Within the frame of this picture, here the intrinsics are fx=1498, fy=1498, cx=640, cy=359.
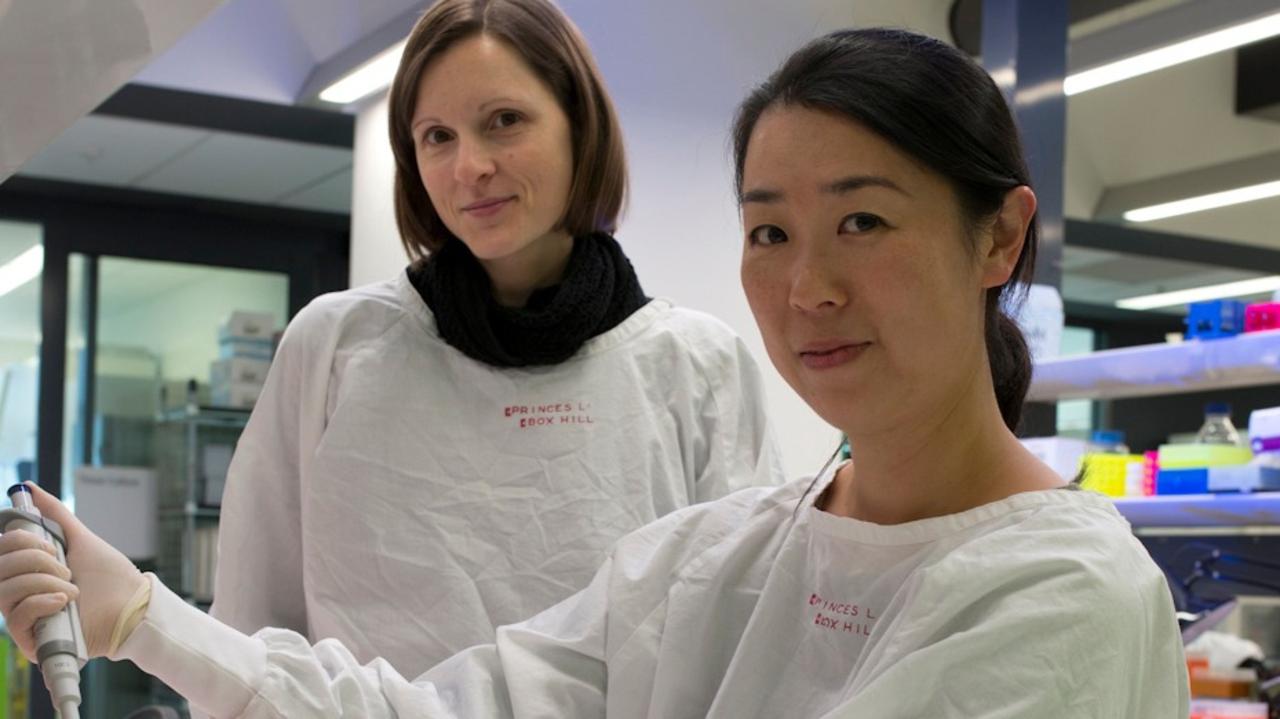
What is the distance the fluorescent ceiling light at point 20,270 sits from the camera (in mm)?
7074

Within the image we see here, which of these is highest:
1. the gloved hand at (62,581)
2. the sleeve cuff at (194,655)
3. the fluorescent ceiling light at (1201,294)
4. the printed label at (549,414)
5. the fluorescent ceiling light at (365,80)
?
the fluorescent ceiling light at (365,80)

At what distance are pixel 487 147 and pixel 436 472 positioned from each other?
1.24 feet

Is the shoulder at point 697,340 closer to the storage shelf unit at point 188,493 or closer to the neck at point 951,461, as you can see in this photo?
the neck at point 951,461

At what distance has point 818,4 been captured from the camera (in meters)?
5.29

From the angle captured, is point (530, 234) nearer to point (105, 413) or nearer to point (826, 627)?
point (826, 627)

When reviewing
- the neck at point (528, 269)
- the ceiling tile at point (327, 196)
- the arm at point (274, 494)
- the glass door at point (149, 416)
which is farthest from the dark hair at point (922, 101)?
the glass door at point (149, 416)

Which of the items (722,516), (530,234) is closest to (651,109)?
(530,234)

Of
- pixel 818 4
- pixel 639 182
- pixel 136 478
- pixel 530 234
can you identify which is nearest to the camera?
pixel 530 234

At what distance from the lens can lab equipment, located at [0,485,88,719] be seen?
2.79 ft

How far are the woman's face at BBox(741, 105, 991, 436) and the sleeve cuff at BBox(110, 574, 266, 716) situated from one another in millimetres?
496

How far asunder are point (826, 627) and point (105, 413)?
659 centimetres

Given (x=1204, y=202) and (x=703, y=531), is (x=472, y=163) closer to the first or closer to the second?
(x=703, y=531)

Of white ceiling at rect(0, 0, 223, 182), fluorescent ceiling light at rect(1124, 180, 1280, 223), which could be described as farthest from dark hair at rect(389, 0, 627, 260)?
fluorescent ceiling light at rect(1124, 180, 1280, 223)

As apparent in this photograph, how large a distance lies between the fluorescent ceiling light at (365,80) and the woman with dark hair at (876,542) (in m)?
4.15
